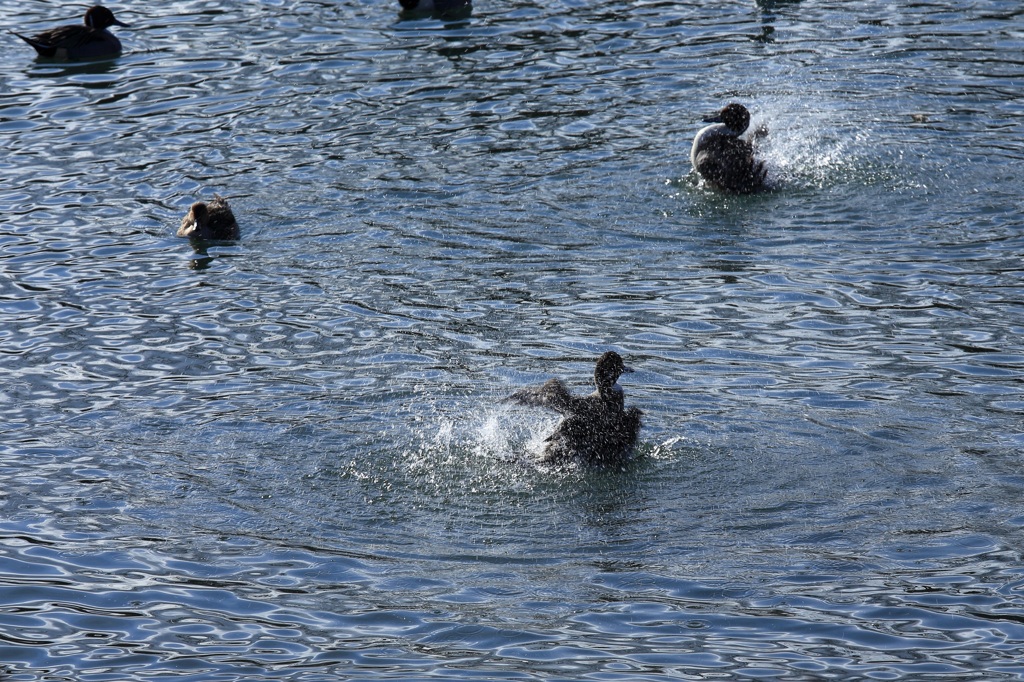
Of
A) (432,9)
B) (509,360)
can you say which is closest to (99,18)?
(432,9)

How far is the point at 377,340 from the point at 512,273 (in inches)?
69.9

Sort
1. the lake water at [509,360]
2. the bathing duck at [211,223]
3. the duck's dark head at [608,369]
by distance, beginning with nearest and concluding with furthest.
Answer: the lake water at [509,360] → the duck's dark head at [608,369] → the bathing duck at [211,223]

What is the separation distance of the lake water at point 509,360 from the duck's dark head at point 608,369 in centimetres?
58

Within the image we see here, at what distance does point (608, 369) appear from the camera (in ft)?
30.7

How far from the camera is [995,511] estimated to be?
8.48 metres

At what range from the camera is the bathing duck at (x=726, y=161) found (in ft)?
47.6

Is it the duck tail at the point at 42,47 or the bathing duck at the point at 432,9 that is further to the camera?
the bathing duck at the point at 432,9

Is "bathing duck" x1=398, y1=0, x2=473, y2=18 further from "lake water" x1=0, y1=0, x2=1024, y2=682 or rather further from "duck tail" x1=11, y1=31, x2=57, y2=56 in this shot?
"duck tail" x1=11, y1=31, x2=57, y2=56

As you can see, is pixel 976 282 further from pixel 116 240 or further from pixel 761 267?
pixel 116 240

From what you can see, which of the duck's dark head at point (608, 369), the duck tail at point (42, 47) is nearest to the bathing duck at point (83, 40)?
the duck tail at point (42, 47)

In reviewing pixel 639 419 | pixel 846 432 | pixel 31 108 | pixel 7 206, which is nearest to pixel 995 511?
pixel 846 432

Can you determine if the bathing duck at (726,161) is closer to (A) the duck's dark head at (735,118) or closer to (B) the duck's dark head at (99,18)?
(A) the duck's dark head at (735,118)

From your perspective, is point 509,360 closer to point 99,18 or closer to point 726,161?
point 726,161

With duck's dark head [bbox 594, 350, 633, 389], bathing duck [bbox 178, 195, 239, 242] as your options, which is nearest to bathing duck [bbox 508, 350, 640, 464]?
duck's dark head [bbox 594, 350, 633, 389]
